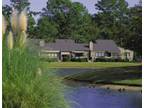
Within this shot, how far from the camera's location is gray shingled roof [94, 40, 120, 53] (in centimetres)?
5247

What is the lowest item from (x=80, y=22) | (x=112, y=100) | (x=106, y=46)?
(x=112, y=100)

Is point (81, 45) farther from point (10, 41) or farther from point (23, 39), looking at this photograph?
point (10, 41)

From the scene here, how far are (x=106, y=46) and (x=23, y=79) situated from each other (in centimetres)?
4987

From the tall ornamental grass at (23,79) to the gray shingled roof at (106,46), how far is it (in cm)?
4897

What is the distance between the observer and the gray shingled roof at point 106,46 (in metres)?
52.5

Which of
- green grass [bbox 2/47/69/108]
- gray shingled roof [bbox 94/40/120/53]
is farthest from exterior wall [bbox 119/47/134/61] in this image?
green grass [bbox 2/47/69/108]

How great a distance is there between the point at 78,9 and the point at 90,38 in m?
4.60

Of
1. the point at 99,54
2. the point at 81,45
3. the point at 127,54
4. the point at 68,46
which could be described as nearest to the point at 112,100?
the point at 127,54

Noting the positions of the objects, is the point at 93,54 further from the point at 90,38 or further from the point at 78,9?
the point at 78,9

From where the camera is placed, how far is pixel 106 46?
5294 cm

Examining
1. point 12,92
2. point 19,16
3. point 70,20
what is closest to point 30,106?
point 12,92

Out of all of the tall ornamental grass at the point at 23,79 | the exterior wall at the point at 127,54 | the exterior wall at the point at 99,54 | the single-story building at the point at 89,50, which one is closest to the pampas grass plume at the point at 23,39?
the tall ornamental grass at the point at 23,79

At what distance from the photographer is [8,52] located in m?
3.25

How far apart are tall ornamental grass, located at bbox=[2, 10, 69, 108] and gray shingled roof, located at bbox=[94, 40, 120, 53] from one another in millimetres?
48975
